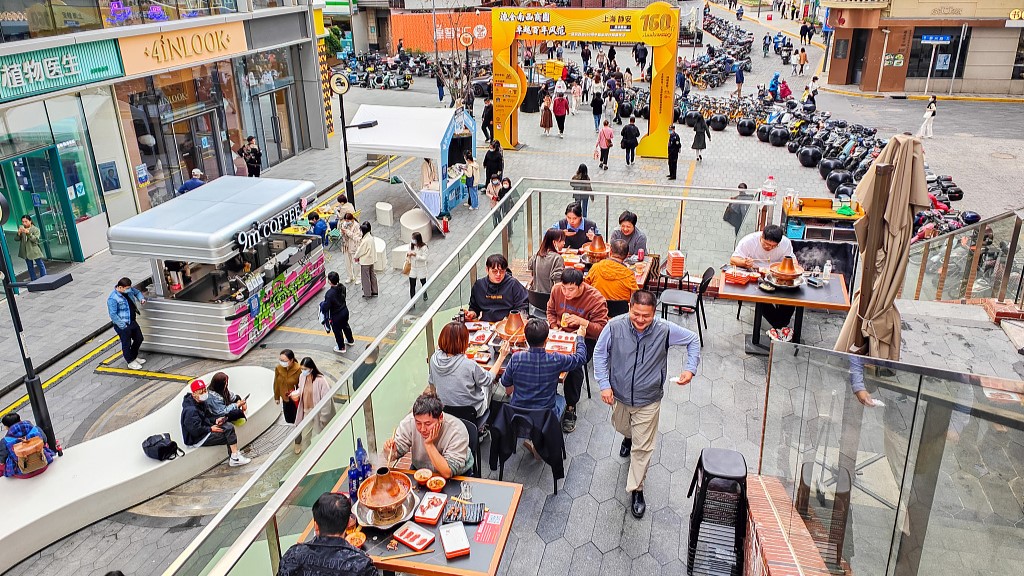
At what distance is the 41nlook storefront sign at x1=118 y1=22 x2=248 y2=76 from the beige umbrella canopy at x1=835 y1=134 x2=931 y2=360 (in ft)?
52.4

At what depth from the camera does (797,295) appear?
32.3ft

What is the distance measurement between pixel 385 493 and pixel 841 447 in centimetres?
322

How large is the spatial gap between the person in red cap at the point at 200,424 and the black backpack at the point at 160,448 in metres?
0.22

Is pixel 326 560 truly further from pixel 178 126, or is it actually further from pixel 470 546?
pixel 178 126

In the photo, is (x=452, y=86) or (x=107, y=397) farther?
(x=452, y=86)

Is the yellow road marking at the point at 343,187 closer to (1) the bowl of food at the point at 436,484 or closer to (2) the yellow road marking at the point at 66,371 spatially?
(2) the yellow road marking at the point at 66,371

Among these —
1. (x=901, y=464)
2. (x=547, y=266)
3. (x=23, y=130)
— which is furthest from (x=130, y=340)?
(x=901, y=464)

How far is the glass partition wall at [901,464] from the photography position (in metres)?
3.77

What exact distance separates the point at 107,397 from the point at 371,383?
6807 mm

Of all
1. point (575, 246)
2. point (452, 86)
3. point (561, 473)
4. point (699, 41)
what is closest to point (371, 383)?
point (561, 473)

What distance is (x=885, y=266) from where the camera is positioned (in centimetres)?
761

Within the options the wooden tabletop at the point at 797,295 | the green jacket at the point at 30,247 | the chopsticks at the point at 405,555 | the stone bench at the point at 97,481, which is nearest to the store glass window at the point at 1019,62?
the wooden tabletop at the point at 797,295

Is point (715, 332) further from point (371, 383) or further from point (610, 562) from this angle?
point (371, 383)

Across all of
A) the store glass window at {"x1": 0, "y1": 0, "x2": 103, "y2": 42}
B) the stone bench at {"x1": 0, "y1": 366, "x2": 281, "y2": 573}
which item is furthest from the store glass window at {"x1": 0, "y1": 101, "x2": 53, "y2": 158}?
the stone bench at {"x1": 0, "y1": 366, "x2": 281, "y2": 573}
